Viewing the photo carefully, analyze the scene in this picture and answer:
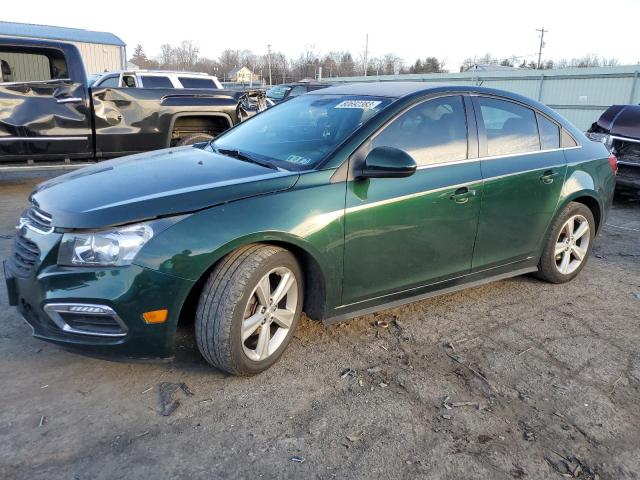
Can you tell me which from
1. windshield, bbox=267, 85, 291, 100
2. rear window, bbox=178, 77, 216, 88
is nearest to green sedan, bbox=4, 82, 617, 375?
rear window, bbox=178, 77, 216, 88

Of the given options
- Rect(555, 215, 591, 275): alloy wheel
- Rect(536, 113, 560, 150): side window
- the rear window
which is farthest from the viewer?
the rear window

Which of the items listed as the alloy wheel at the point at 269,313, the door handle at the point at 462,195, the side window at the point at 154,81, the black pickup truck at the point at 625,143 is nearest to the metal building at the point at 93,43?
the side window at the point at 154,81

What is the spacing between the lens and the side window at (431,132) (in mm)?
3422

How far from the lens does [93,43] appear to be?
37125mm

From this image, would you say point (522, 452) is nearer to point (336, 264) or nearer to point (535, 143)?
point (336, 264)

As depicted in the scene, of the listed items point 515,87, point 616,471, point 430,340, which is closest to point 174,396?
point 430,340

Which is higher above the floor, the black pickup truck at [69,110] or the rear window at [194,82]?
the rear window at [194,82]

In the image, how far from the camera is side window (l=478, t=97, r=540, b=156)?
3885mm

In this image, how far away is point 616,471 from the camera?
7.80 feet

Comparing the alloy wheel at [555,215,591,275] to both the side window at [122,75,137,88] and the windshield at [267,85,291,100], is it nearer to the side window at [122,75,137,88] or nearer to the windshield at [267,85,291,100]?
the side window at [122,75,137,88]

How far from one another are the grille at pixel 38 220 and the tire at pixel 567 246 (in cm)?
367

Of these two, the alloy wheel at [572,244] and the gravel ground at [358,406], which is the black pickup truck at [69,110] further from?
the alloy wheel at [572,244]

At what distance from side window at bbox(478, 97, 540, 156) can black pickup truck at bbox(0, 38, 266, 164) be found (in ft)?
17.0

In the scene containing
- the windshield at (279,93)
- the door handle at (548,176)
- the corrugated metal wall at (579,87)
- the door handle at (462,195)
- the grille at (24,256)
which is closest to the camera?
the grille at (24,256)
